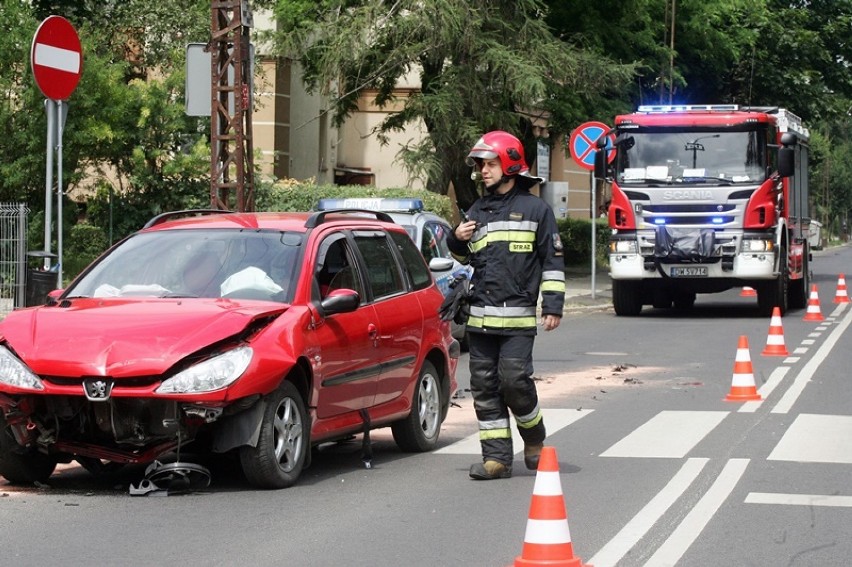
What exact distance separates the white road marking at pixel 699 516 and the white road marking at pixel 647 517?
142 millimetres

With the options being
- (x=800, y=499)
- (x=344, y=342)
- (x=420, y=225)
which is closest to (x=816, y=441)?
(x=800, y=499)

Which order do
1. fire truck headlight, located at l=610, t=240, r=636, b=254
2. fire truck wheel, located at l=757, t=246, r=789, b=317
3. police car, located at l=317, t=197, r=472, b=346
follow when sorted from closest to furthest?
1. police car, located at l=317, t=197, r=472, b=346
2. fire truck headlight, located at l=610, t=240, r=636, b=254
3. fire truck wheel, located at l=757, t=246, r=789, b=317

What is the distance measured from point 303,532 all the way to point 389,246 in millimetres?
3323

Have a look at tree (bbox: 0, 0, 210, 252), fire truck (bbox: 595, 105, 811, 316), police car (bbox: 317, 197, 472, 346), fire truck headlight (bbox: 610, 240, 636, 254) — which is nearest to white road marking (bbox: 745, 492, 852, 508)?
police car (bbox: 317, 197, 472, 346)

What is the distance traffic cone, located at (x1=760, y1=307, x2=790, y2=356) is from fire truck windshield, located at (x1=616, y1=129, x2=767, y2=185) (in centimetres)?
624

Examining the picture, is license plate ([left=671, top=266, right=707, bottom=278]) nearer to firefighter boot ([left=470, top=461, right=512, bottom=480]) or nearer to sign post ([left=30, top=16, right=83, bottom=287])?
sign post ([left=30, top=16, right=83, bottom=287])

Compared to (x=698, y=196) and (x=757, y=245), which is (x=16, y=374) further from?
(x=757, y=245)

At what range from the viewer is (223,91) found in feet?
57.0

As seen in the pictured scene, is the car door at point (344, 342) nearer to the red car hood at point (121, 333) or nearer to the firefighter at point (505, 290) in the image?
the red car hood at point (121, 333)

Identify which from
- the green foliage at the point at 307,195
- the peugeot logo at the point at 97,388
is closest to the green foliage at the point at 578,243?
the green foliage at the point at 307,195

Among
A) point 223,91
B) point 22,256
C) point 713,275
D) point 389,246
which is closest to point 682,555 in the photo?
point 389,246

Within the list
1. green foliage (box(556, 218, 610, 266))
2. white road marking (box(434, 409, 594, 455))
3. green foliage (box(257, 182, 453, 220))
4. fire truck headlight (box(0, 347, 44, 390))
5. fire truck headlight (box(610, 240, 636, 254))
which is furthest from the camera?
green foliage (box(556, 218, 610, 266))

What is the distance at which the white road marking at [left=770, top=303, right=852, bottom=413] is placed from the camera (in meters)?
12.6

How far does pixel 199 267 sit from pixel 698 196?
15.2 metres
